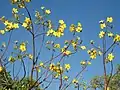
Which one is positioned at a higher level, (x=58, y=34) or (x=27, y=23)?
(x=27, y=23)

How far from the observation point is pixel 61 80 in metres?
7.38

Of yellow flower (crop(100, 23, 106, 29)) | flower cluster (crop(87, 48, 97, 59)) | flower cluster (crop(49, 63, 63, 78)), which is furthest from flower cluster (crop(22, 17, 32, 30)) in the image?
yellow flower (crop(100, 23, 106, 29))

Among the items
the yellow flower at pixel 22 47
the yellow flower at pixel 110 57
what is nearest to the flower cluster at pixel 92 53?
the yellow flower at pixel 110 57

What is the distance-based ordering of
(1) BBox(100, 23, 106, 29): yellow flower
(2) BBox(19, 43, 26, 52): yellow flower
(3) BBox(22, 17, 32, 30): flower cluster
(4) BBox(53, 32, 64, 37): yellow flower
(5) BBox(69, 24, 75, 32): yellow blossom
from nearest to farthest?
(4) BBox(53, 32, 64, 37): yellow flower → (3) BBox(22, 17, 32, 30): flower cluster → (2) BBox(19, 43, 26, 52): yellow flower → (5) BBox(69, 24, 75, 32): yellow blossom → (1) BBox(100, 23, 106, 29): yellow flower

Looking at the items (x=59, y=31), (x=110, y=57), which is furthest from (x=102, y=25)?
(x=59, y=31)

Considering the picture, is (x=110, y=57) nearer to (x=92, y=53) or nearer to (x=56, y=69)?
(x=92, y=53)

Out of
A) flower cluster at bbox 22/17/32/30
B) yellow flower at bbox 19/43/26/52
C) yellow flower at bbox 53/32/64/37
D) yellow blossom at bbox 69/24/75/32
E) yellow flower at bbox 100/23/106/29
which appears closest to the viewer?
yellow flower at bbox 53/32/64/37

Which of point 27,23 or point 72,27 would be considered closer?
point 27,23

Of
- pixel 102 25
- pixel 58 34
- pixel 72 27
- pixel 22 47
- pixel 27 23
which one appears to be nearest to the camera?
pixel 58 34

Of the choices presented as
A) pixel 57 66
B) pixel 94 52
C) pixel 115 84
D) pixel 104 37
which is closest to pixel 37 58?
pixel 57 66

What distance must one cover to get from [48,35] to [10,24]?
861 millimetres

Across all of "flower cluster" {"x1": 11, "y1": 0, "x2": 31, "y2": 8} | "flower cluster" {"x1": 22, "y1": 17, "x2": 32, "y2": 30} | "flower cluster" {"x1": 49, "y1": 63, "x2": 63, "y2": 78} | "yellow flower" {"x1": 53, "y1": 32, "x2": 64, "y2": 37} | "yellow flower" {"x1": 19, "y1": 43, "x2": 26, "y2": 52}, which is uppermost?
"flower cluster" {"x1": 11, "y1": 0, "x2": 31, "y2": 8}

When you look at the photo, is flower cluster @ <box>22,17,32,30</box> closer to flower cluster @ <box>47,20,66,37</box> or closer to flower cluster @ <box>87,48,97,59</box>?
flower cluster @ <box>47,20,66,37</box>

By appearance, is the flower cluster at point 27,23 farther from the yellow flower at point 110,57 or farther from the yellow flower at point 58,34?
the yellow flower at point 110,57
